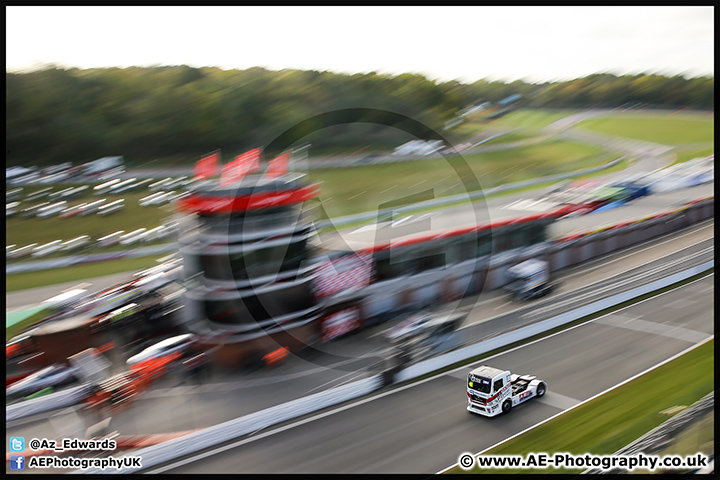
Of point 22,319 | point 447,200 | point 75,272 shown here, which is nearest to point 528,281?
Answer: point 447,200

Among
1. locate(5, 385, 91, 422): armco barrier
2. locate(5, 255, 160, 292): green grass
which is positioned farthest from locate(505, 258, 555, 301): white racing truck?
locate(5, 255, 160, 292): green grass

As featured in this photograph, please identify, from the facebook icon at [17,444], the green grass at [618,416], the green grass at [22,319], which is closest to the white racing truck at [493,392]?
the green grass at [618,416]

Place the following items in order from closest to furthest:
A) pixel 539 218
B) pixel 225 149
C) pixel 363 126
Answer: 1. pixel 539 218
2. pixel 363 126
3. pixel 225 149

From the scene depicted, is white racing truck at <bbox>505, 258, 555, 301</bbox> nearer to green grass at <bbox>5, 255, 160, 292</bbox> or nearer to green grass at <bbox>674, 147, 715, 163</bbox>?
green grass at <bbox>5, 255, 160, 292</bbox>

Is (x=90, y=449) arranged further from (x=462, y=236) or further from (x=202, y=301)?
(x=462, y=236)

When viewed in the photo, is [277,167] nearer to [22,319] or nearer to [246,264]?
[246,264]

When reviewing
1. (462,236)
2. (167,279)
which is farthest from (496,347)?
(167,279)

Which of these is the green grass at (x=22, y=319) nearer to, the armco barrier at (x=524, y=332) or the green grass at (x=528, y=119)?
the armco barrier at (x=524, y=332)
